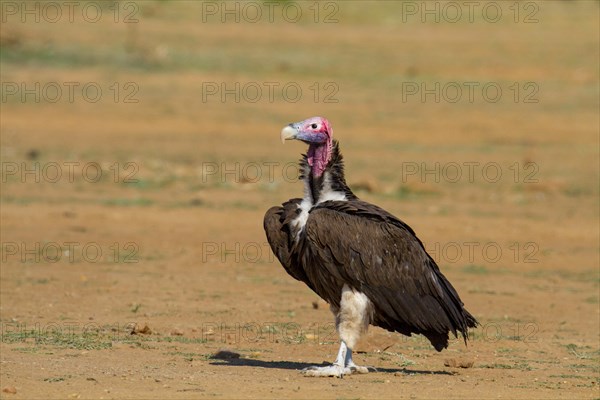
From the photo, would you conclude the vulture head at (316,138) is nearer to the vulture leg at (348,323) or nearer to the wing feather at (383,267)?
the wing feather at (383,267)

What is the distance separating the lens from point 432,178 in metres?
23.5

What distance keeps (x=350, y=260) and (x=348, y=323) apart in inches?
18.0

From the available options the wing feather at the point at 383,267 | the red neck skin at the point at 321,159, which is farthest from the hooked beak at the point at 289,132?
the wing feather at the point at 383,267

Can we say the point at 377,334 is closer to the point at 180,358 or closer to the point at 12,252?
the point at 180,358

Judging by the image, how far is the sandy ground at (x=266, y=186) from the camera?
10.3 m

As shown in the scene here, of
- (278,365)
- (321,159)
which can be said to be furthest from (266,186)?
(321,159)

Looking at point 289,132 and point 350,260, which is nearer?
point 350,260

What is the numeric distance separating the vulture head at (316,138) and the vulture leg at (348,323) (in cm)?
94

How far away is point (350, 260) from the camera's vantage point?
916cm

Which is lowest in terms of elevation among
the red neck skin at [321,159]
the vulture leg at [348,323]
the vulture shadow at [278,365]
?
the vulture shadow at [278,365]

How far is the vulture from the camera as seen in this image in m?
9.16

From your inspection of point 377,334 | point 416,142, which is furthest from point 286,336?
point 416,142

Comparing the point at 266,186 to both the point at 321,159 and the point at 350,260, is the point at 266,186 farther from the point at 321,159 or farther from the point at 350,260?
the point at 350,260

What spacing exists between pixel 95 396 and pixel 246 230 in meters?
9.91
